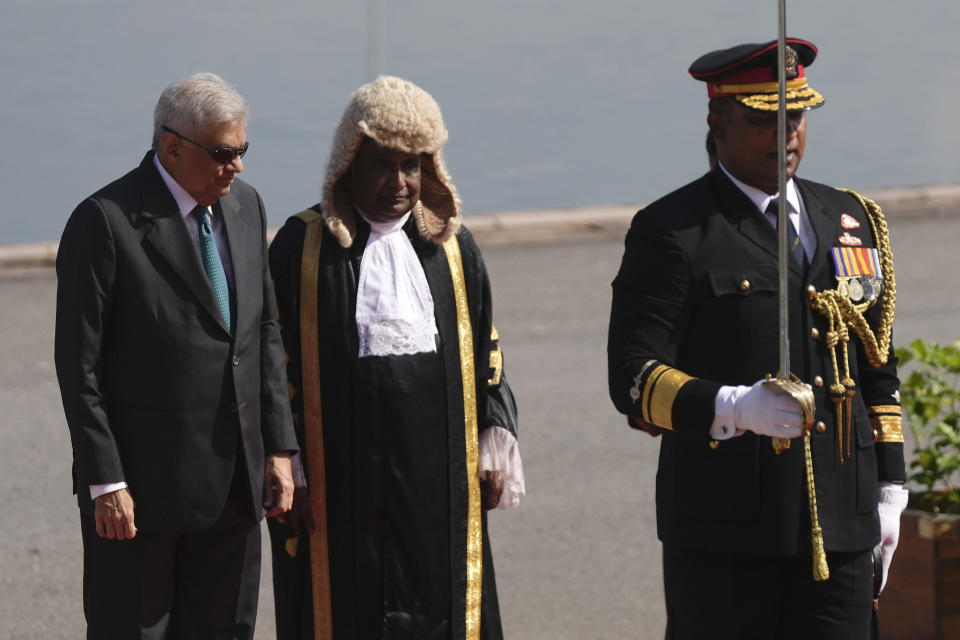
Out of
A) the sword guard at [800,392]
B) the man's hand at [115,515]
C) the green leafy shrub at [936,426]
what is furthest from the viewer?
the green leafy shrub at [936,426]

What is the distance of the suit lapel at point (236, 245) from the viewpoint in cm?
407

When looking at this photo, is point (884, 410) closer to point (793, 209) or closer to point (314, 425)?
point (793, 209)

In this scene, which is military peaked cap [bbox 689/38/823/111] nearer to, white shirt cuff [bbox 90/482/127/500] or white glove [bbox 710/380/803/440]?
white glove [bbox 710/380/803/440]

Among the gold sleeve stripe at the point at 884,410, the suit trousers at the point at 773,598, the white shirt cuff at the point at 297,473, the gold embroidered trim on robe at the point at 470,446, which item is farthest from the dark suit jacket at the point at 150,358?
the gold sleeve stripe at the point at 884,410

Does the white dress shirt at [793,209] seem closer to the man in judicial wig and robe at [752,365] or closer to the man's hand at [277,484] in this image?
the man in judicial wig and robe at [752,365]

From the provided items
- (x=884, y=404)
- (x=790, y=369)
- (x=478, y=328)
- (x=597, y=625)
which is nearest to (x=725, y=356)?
(x=790, y=369)

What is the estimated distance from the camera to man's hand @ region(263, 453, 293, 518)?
4184mm

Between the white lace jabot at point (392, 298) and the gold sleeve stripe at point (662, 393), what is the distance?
0.73m

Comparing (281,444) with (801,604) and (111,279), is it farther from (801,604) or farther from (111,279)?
(801,604)

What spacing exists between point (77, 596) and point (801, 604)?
126 inches

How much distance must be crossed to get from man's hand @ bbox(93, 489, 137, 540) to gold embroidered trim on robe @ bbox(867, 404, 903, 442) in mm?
1747

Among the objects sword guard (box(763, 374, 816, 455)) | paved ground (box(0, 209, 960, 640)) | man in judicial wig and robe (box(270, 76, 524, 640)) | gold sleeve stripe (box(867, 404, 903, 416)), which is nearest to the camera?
sword guard (box(763, 374, 816, 455))

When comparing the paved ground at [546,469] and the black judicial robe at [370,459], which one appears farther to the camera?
the paved ground at [546,469]

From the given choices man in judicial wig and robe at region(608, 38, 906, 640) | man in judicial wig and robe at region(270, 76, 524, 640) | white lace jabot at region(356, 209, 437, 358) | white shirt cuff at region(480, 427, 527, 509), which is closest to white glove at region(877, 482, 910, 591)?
man in judicial wig and robe at region(608, 38, 906, 640)
